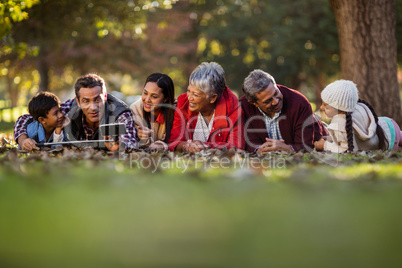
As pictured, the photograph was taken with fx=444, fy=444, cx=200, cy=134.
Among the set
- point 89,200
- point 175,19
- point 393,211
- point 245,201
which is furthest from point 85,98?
point 175,19

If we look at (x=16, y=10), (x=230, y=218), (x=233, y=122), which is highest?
(x=16, y=10)

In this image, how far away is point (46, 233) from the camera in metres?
2.71

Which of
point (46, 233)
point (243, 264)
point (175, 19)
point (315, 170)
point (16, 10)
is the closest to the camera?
point (243, 264)

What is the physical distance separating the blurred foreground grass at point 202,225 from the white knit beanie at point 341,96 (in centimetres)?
303

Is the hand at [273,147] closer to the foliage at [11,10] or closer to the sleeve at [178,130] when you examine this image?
the sleeve at [178,130]

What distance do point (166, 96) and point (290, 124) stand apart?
1.83 m

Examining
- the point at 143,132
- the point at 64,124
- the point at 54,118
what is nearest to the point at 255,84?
the point at 143,132

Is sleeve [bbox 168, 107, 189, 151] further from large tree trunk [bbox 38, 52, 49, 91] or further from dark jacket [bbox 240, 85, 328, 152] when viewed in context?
large tree trunk [bbox 38, 52, 49, 91]

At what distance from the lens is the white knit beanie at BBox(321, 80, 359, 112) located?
5863 millimetres

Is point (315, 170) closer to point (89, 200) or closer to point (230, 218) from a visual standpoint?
point (230, 218)

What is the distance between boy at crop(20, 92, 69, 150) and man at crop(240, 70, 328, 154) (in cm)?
270

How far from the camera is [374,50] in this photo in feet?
27.1

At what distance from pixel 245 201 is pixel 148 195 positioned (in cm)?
61

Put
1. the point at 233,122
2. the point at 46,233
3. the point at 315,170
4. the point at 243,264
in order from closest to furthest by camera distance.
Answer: the point at 243,264
the point at 46,233
the point at 315,170
the point at 233,122
